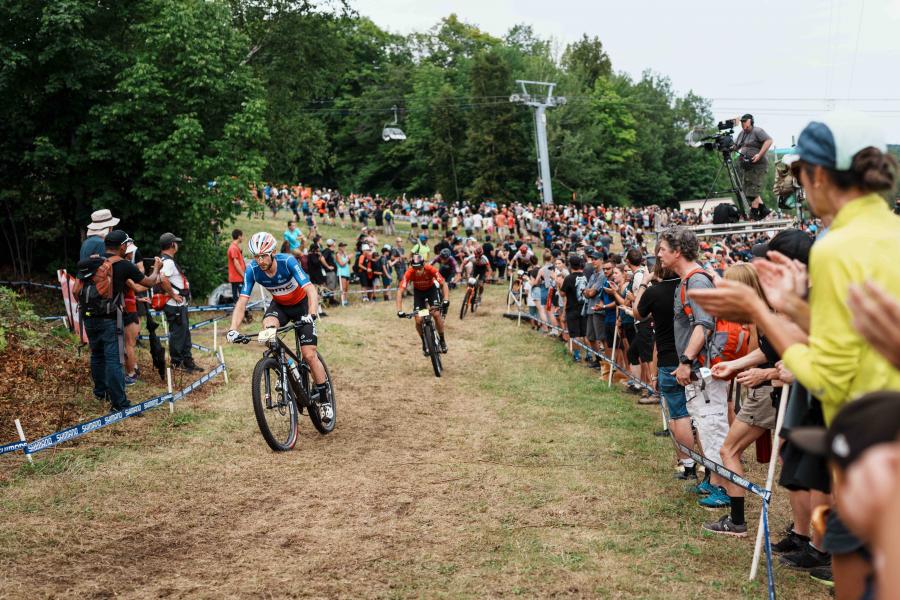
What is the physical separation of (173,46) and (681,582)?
23.8 metres

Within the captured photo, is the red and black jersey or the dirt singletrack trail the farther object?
the red and black jersey

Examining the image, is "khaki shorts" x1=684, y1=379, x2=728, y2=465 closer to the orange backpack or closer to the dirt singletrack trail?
the orange backpack

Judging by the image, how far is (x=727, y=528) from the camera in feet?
22.0

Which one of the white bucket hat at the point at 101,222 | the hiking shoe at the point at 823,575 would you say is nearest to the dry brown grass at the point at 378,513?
the hiking shoe at the point at 823,575

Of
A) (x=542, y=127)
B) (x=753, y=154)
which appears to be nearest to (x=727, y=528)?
(x=753, y=154)

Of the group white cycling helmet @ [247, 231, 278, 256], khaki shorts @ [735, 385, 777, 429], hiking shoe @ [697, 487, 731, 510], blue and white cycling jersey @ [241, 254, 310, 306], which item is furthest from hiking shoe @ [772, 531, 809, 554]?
white cycling helmet @ [247, 231, 278, 256]

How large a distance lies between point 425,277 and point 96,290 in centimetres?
680

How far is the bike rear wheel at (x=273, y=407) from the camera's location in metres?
8.85

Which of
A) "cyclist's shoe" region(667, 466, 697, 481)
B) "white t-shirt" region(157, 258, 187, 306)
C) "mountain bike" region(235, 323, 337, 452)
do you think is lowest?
"cyclist's shoe" region(667, 466, 697, 481)

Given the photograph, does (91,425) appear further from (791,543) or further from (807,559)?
(807,559)

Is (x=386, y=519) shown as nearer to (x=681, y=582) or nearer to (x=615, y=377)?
(x=681, y=582)

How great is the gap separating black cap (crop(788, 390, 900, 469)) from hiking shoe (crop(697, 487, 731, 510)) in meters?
5.54

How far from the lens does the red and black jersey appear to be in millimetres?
15438

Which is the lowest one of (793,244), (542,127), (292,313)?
(292,313)
